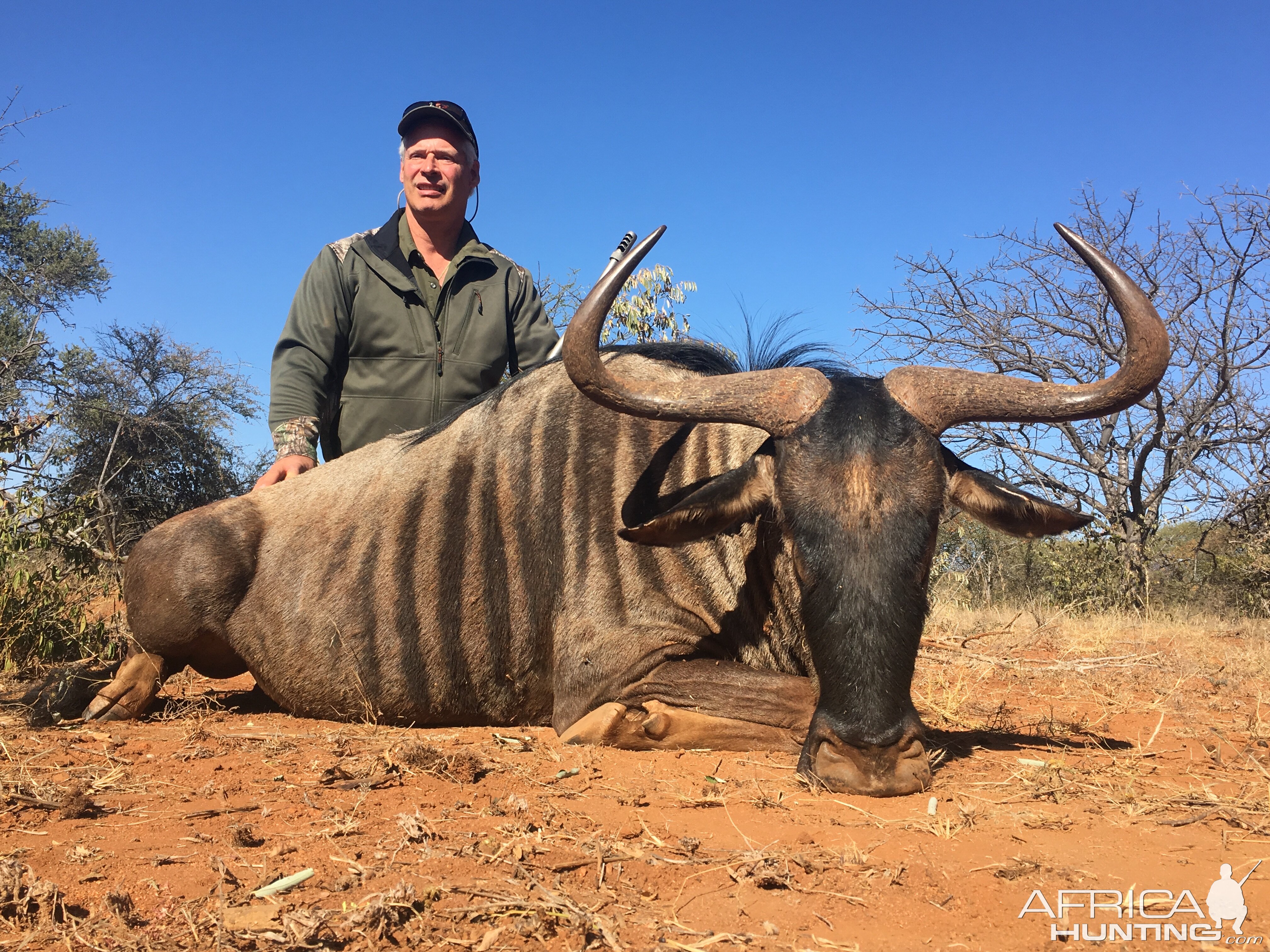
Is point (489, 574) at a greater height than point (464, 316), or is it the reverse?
point (464, 316)

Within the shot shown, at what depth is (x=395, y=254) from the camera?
5875 mm

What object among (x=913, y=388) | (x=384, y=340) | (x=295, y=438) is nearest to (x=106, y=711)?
(x=295, y=438)

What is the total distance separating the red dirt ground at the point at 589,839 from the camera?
1.90m

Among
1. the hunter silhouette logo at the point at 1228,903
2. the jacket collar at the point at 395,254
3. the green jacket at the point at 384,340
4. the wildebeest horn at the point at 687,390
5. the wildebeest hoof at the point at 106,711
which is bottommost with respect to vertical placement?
the wildebeest hoof at the point at 106,711

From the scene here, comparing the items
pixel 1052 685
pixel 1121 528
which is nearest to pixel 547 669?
pixel 1052 685

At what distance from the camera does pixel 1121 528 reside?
31.9 ft

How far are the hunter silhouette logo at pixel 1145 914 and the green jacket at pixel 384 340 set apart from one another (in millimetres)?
4455

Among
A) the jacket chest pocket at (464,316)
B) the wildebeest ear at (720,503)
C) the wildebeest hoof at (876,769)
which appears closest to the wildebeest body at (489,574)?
the wildebeest ear at (720,503)

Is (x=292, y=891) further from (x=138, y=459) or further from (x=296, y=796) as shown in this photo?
(x=138, y=459)

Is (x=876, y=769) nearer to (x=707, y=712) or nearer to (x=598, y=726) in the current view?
(x=707, y=712)

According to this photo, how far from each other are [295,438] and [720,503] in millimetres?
3057

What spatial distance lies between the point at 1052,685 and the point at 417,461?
3870 millimetres

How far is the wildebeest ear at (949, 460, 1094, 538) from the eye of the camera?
3348 mm

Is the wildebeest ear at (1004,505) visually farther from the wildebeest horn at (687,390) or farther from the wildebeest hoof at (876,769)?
the wildebeest hoof at (876,769)
